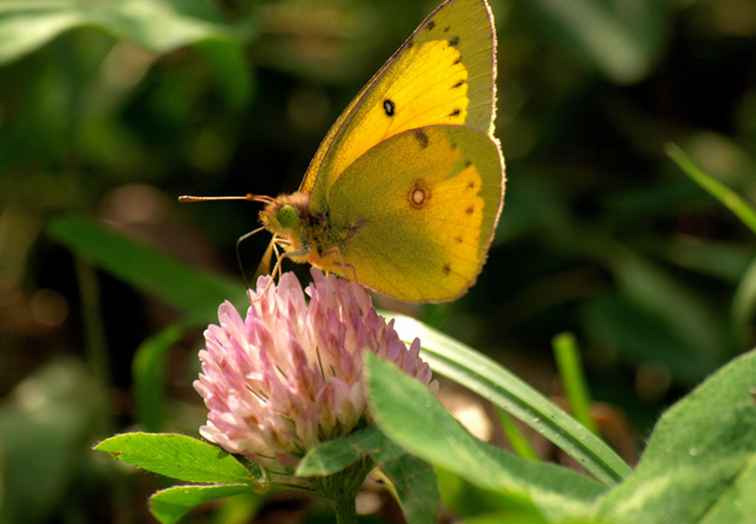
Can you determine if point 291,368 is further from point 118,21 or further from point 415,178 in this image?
point 118,21

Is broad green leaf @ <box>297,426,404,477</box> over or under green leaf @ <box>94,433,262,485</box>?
under

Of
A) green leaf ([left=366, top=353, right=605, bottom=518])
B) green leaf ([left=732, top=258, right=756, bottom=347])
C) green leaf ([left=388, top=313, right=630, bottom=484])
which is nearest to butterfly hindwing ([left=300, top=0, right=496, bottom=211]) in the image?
green leaf ([left=388, top=313, right=630, bottom=484])

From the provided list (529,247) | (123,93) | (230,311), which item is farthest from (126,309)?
(230,311)

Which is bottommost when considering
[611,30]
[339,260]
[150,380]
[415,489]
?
[415,489]

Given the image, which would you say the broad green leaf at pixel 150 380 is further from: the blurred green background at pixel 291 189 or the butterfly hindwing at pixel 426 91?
the butterfly hindwing at pixel 426 91

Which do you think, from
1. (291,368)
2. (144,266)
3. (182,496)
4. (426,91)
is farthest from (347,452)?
(144,266)

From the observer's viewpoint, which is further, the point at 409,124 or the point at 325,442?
the point at 409,124

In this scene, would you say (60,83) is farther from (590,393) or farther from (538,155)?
(590,393)

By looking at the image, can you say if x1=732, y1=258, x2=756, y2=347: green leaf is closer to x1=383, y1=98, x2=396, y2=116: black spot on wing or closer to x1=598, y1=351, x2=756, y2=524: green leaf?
x1=383, y1=98, x2=396, y2=116: black spot on wing
